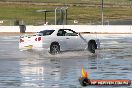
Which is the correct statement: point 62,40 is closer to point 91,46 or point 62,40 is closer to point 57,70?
point 91,46

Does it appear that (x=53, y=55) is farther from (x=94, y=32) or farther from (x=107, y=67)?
(x=94, y=32)

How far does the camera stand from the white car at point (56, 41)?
98.6 feet

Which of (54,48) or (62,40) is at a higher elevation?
(62,40)

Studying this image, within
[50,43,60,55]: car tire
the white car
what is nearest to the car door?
the white car

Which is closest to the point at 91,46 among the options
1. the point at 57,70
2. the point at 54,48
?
the point at 54,48

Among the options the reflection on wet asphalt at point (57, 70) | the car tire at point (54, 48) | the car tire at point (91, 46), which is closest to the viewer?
the reflection on wet asphalt at point (57, 70)

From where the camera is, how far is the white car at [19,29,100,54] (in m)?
30.1

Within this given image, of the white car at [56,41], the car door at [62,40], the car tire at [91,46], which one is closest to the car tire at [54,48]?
the white car at [56,41]

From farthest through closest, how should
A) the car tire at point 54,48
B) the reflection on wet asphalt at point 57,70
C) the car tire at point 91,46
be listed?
the car tire at point 91,46, the car tire at point 54,48, the reflection on wet asphalt at point 57,70

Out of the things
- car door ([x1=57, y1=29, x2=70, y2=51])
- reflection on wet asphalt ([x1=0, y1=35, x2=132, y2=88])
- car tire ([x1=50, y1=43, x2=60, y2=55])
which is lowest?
reflection on wet asphalt ([x1=0, y1=35, x2=132, y2=88])

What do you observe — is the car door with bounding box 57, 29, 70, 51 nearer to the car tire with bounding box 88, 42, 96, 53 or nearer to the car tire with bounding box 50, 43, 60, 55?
the car tire with bounding box 50, 43, 60, 55

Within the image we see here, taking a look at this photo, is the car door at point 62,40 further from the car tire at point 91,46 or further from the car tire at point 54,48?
the car tire at point 91,46

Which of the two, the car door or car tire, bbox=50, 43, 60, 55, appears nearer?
car tire, bbox=50, 43, 60, 55

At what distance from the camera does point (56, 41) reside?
30547 millimetres
